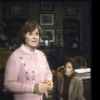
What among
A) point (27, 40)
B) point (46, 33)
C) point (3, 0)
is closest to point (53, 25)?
point (46, 33)

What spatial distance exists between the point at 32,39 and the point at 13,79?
21cm

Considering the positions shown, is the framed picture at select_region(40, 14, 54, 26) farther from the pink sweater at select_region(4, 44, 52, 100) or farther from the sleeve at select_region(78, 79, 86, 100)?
the sleeve at select_region(78, 79, 86, 100)

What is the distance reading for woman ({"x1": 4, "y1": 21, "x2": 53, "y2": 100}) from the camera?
1458 mm

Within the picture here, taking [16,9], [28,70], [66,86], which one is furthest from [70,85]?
[16,9]

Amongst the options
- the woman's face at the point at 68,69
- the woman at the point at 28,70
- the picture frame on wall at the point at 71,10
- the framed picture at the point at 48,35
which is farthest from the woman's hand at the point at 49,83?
the picture frame on wall at the point at 71,10

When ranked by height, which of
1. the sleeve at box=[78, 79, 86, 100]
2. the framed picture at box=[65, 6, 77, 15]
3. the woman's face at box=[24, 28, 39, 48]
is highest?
the framed picture at box=[65, 6, 77, 15]

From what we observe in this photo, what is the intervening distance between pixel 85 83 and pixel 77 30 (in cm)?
27

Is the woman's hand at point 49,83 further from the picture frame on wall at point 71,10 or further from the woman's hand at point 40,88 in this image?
the picture frame on wall at point 71,10

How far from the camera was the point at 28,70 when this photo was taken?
4.84 ft

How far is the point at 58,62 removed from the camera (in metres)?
1.55

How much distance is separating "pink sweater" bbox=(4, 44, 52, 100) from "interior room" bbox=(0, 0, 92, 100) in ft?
0.18

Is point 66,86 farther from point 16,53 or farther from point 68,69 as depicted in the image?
point 16,53

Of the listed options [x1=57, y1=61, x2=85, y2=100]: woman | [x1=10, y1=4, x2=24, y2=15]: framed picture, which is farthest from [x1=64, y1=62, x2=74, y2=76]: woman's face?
[x1=10, y1=4, x2=24, y2=15]: framed picture

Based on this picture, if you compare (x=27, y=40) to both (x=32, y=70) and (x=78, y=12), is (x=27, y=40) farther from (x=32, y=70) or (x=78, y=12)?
(x=78, y=12)
